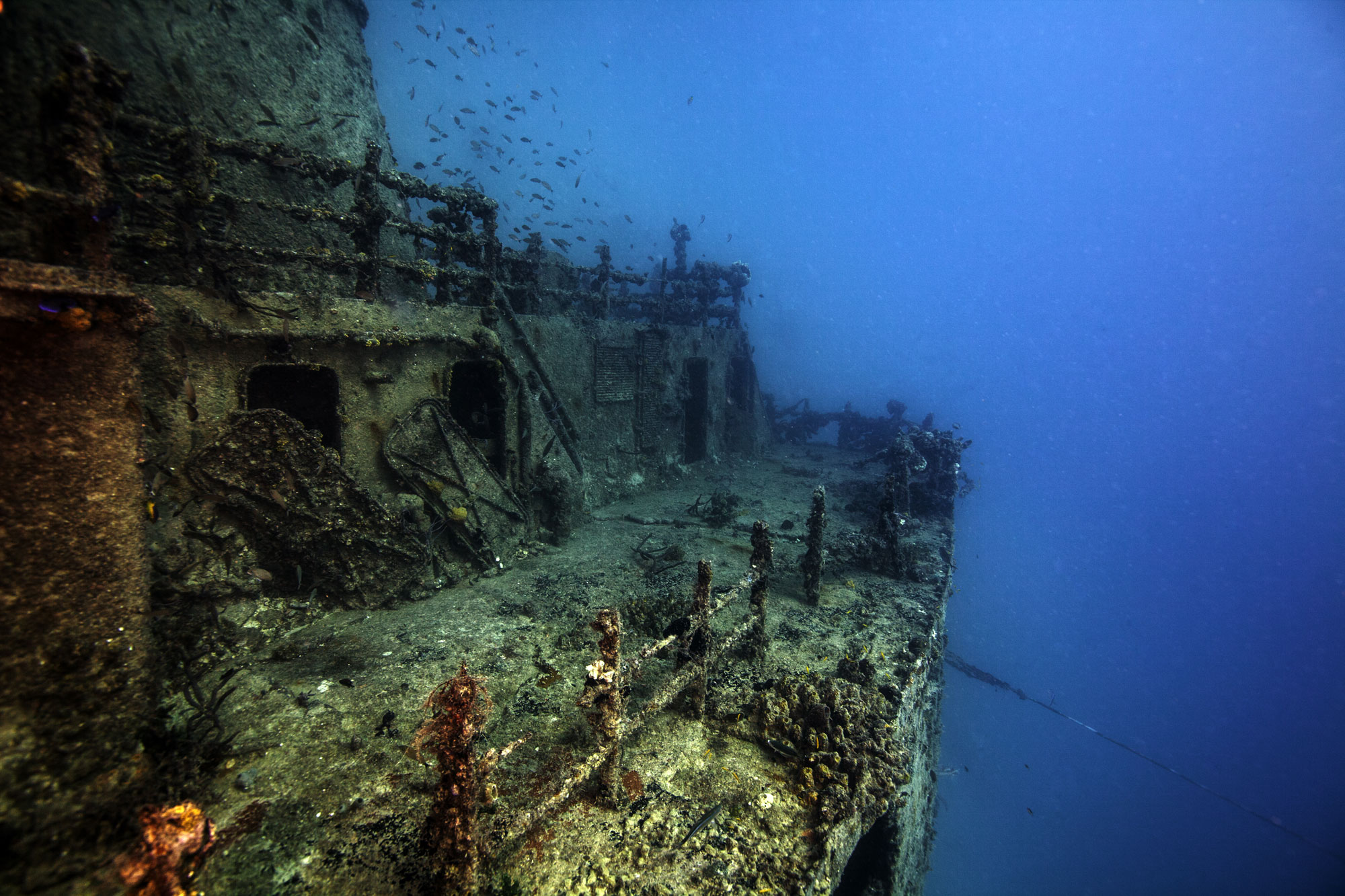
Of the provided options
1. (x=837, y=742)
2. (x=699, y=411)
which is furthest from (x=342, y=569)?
(x=699, y=411)

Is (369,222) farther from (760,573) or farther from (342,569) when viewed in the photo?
(760,573)

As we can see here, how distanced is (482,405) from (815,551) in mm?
6307

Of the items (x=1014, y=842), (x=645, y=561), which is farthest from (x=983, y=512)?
(x=645, y=561)

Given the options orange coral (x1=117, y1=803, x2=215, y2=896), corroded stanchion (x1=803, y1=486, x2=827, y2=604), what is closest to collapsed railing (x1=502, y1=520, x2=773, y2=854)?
orange coral (x1=117, y1=803, x2=215, y2=896)

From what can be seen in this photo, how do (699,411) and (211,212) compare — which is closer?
(211,212)

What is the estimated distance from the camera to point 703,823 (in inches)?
136

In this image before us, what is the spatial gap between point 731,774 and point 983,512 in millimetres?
108559

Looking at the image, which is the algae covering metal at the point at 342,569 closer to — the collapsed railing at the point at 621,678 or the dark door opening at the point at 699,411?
the collapsed railing at the point at 621,678

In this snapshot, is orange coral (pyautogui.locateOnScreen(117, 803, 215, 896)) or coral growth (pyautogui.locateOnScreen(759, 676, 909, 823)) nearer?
orange coral (pyautogui.locateOnScreen(117, 803, 215, 896))

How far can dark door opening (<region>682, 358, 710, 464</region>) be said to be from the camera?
15305mm

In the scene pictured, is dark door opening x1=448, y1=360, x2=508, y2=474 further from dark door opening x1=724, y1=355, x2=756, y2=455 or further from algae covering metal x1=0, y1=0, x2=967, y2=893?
dark door opening x1=724, y1=355, x2=756, y2=455

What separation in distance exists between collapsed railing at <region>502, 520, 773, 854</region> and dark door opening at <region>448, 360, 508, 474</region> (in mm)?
5322

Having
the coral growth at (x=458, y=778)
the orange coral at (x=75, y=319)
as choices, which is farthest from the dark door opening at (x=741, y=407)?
the orange coral at (x=75, y=319)

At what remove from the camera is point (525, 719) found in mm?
4375
